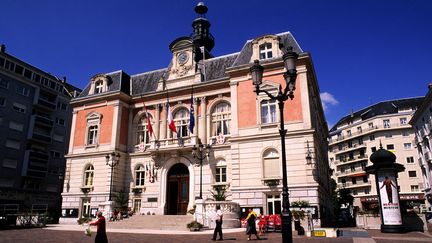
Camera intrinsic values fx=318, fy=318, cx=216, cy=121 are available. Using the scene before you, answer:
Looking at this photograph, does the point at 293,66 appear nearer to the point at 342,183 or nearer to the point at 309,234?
the point at 309,234

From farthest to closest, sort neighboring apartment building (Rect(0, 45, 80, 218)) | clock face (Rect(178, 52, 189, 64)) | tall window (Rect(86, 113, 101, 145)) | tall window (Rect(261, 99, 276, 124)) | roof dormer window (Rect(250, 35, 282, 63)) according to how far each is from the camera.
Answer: neighboring apartment building (Rect(0, 45, 80, 218))
tall window (Rect(86, 113, 101, 145))
clock face (Rect(178, 52, 189, 64))
roof dormer window (Rect(250, 35, 282, 63))
tall window (Rect(261, 99, 276, 124))

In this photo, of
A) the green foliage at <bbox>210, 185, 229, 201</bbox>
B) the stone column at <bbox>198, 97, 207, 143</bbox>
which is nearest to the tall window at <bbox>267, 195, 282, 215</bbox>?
the green foliage at <bbox>210, 185, 229, 201</bbox>

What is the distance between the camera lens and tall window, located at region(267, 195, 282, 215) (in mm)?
22344

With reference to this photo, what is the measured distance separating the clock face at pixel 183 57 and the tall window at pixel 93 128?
9625mm

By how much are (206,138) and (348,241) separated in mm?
16352

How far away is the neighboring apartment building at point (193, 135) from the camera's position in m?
23.1

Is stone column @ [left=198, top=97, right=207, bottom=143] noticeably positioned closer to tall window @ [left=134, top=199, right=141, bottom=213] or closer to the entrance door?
the entrance door

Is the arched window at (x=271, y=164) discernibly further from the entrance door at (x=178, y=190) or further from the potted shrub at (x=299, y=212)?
the entrance door at (x=178, y=190)

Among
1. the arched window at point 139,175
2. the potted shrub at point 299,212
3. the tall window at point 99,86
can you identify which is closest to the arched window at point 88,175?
the arched window at point 139,175

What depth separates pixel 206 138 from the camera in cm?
2794

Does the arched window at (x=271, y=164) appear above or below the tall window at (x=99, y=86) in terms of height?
below

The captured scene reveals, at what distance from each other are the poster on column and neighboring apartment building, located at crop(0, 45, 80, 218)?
125 feet

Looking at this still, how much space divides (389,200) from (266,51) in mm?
14469

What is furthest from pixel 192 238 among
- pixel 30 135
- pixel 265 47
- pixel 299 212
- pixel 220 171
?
pixel 30 135
